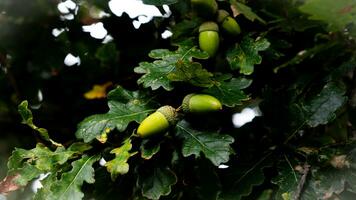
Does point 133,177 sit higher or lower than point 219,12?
lower

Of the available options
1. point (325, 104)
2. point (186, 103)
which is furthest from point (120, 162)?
point (325, 104)

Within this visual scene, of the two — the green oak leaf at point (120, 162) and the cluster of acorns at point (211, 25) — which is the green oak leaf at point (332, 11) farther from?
the green oak leaf at point (120, 162)

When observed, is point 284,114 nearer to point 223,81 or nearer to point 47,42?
point 223,81

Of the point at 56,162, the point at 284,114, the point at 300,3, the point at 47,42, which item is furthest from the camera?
the point at 47,42

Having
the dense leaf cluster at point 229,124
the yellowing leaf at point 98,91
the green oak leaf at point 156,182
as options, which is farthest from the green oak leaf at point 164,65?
the yellowing leaf at point 98,91

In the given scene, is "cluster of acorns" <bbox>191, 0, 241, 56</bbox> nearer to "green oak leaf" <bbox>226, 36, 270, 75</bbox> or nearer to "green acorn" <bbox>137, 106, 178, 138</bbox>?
"green oak leaf" <bbox>226, 36, 270, 75</bbox>

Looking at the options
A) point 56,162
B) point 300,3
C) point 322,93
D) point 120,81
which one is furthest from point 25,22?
point 322,93

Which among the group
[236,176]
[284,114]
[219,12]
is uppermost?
[219,12]

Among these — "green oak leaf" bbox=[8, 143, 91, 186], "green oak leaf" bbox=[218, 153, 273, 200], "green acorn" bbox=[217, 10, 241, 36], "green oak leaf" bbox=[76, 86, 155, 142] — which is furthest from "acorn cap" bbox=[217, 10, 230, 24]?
"green oak leaf" bbox=[8, 143, 91, 186]
